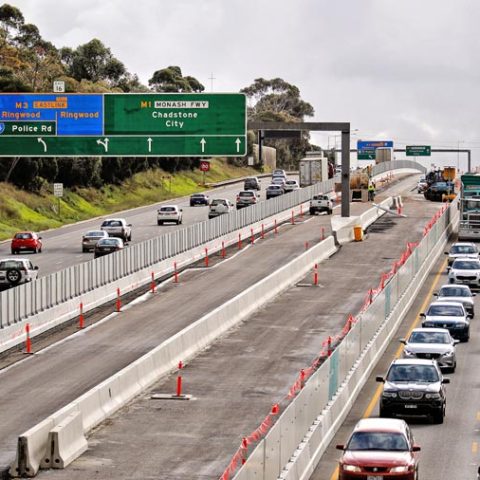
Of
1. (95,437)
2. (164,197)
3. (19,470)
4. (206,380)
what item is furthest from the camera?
(164,197)

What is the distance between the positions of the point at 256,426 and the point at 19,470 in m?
7.18

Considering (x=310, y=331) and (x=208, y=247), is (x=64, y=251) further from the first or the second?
(x=310, y=331)

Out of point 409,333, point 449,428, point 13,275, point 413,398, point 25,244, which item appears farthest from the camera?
point 25,244

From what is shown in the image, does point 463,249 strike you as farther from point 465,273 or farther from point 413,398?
point 413,398

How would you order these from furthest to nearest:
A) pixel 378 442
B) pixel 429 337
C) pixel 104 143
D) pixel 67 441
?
pixel 104 143 → pixel 429 337 → pixel 67 441 → pixel 378 442

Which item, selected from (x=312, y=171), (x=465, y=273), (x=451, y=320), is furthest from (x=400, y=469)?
(x=312, y=171)

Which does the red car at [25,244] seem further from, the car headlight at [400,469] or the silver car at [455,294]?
the car headlight at [400,469]

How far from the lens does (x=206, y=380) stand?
1517 inches

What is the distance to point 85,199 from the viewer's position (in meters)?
117

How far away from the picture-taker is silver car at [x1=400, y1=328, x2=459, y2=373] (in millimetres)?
40125

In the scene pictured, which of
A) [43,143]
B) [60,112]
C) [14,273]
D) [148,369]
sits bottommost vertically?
[148,369]

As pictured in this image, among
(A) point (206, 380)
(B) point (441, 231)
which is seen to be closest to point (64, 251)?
(B) point (441, 231)

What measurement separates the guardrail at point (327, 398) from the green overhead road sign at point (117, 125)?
1319 cm

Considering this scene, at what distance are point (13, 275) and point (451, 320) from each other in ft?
66.0
